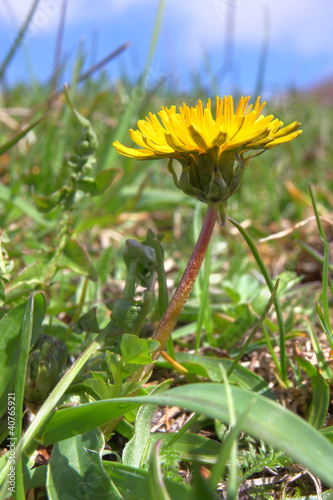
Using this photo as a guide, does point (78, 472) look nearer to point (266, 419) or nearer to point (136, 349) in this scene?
point (136, 349)

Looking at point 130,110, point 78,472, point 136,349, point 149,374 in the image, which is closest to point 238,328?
point 149,374

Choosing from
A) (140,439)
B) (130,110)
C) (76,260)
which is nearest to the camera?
(140,439)

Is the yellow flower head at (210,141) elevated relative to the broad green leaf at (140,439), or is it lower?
elevated

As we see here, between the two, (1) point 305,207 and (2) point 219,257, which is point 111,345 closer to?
(2) point 219,257

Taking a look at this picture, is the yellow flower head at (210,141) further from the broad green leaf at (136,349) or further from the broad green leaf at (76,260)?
the broad green leaf at (76,260)

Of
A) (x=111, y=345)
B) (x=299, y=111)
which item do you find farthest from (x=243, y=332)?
(x=299, y=111)

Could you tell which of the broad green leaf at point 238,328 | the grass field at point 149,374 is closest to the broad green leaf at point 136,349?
the grass field at point 149,374

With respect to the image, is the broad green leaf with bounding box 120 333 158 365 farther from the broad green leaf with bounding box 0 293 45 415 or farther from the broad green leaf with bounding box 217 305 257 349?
the broad green leaf with bounding box 217 305 257 349
